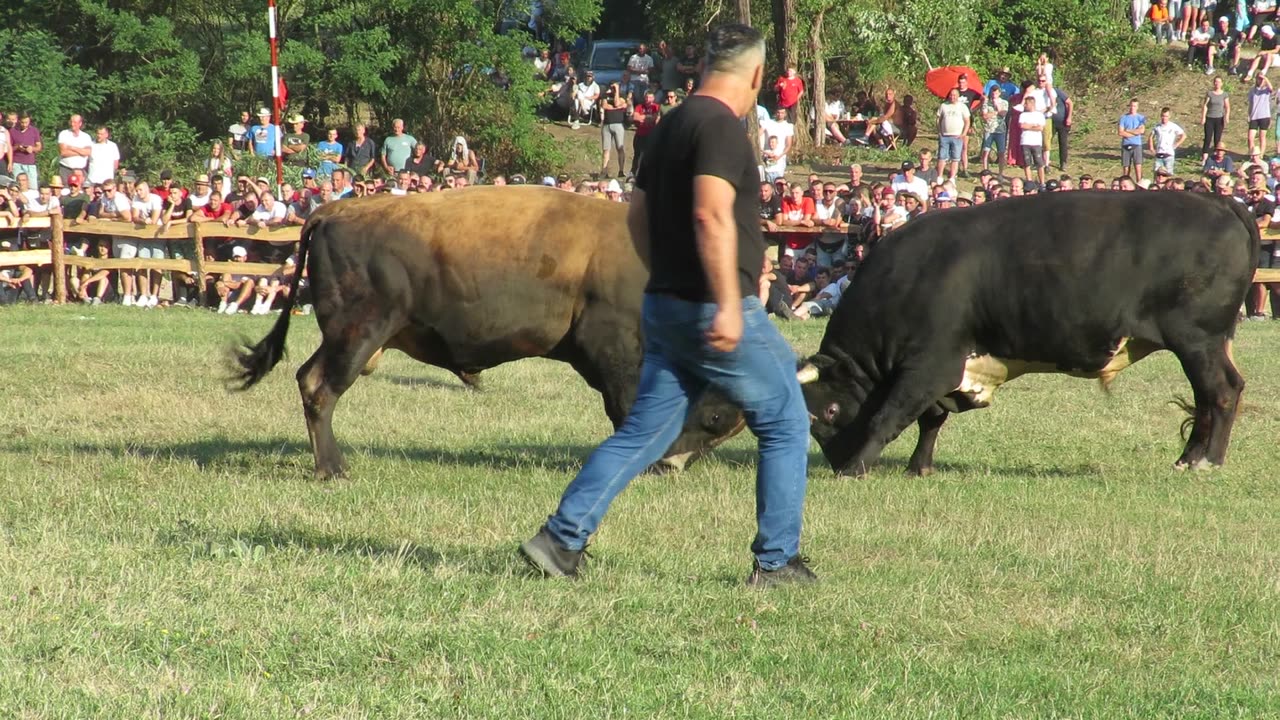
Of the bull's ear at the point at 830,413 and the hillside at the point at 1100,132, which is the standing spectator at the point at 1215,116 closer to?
the hillside at the point at 1100,132

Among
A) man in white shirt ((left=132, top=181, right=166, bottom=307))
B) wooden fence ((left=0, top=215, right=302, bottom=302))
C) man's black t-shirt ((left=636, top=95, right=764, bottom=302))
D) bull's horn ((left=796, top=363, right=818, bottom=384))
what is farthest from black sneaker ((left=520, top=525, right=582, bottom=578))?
man in white shirt ((left=132, top=181, right=166, bottom=307))

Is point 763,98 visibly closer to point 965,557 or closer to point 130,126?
point 130,126

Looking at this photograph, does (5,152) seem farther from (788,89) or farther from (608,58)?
(608,58)

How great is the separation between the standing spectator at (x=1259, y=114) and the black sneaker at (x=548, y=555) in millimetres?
24483

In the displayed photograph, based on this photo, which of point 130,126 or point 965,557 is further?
point 130,126

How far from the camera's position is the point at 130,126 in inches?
1138

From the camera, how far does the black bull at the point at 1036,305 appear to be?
9.06 metres

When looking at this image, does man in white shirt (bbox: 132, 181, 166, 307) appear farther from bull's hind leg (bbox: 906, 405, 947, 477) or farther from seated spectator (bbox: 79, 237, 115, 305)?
bull's hind leg (bbox: 906, 405, 947, 477)

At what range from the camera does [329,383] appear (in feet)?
27.6

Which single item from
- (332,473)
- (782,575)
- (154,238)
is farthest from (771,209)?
(782,575)

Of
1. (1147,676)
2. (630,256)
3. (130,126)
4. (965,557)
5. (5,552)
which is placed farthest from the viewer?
(130,126)

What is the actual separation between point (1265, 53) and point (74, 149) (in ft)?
72.9

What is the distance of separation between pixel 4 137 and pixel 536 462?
1694 cm

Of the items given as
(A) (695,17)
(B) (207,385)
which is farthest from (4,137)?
(A) (695,17)
